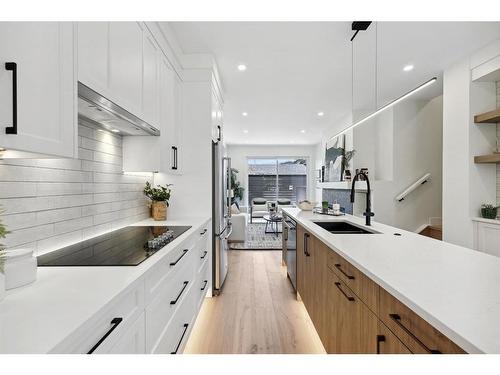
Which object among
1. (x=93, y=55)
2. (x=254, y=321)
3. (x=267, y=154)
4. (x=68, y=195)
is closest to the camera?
(x=93, y=55)

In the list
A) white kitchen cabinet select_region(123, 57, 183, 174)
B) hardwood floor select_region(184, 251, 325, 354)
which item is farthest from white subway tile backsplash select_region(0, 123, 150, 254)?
hardwood floor select_region(184, 251, 325, 354)

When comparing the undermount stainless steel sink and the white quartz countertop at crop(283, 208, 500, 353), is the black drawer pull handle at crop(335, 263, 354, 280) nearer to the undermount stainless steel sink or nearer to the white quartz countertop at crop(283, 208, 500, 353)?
the white quartz countertop at crop(283, 208, 500, 353)

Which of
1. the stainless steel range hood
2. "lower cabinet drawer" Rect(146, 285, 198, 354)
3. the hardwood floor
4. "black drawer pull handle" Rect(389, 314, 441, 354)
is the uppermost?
the stainless steel range hood

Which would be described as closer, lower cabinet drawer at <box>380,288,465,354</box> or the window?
lower cabinet drawer at <box>380,288,465,354</box>

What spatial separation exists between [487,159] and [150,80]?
369cm

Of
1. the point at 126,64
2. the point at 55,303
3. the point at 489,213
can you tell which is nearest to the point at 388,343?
the point at 55,303

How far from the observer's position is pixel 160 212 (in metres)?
2.64

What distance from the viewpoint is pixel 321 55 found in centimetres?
294

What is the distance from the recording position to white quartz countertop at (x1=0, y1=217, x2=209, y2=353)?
600mm

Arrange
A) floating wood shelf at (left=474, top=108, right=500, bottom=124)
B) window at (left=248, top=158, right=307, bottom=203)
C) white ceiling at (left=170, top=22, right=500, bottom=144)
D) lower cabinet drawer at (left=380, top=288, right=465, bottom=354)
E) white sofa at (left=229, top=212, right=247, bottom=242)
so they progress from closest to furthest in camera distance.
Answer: lower cabinet drawer at (left=380, top=288, right=465, bottom=354), white ceiling at (left=170, top=22, right=500, bottom=144), floating wood shelf at (left=474, top=108, right=500, bottom=124), white sofa at (left=229, top=212, right=247, bottom=242), window at (left=248, top=158, right=307, bottom=203)

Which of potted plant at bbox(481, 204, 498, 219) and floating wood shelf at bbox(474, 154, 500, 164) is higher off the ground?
floating wood shelf at bbox(474, 154, 500, 164)

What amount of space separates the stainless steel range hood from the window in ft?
24.9

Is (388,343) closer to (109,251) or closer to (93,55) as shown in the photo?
(109,251)
